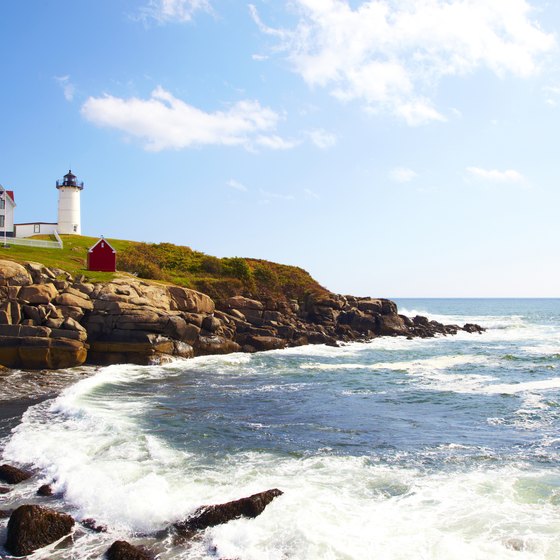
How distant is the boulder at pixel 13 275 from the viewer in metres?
31.1

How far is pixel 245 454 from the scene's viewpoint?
14.5 m

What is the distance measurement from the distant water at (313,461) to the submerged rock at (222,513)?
236 mm

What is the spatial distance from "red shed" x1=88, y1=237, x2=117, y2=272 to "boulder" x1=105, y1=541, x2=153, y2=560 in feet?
122

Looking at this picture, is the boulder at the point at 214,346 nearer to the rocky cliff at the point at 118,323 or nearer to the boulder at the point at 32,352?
the rocky cliff at the point at 118,323

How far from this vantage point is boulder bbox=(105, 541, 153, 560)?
8.85 m

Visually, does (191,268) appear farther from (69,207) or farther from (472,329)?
(472,329)

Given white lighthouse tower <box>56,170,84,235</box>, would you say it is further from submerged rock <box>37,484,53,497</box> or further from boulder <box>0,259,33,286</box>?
submerged rock <box>37,484,53,497</box>

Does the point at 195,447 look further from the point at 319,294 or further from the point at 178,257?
the point at 178,257

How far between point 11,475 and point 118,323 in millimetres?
19794

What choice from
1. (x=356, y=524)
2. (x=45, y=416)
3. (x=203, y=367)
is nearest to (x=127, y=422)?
(x=45, y=416)

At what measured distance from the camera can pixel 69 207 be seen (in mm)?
66500

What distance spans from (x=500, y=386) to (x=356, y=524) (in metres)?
18.8

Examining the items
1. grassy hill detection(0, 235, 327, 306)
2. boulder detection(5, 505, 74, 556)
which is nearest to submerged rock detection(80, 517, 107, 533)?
boulder detection(5, 505, 74, 556)

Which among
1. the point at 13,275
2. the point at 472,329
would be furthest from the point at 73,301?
the point at 472,329
